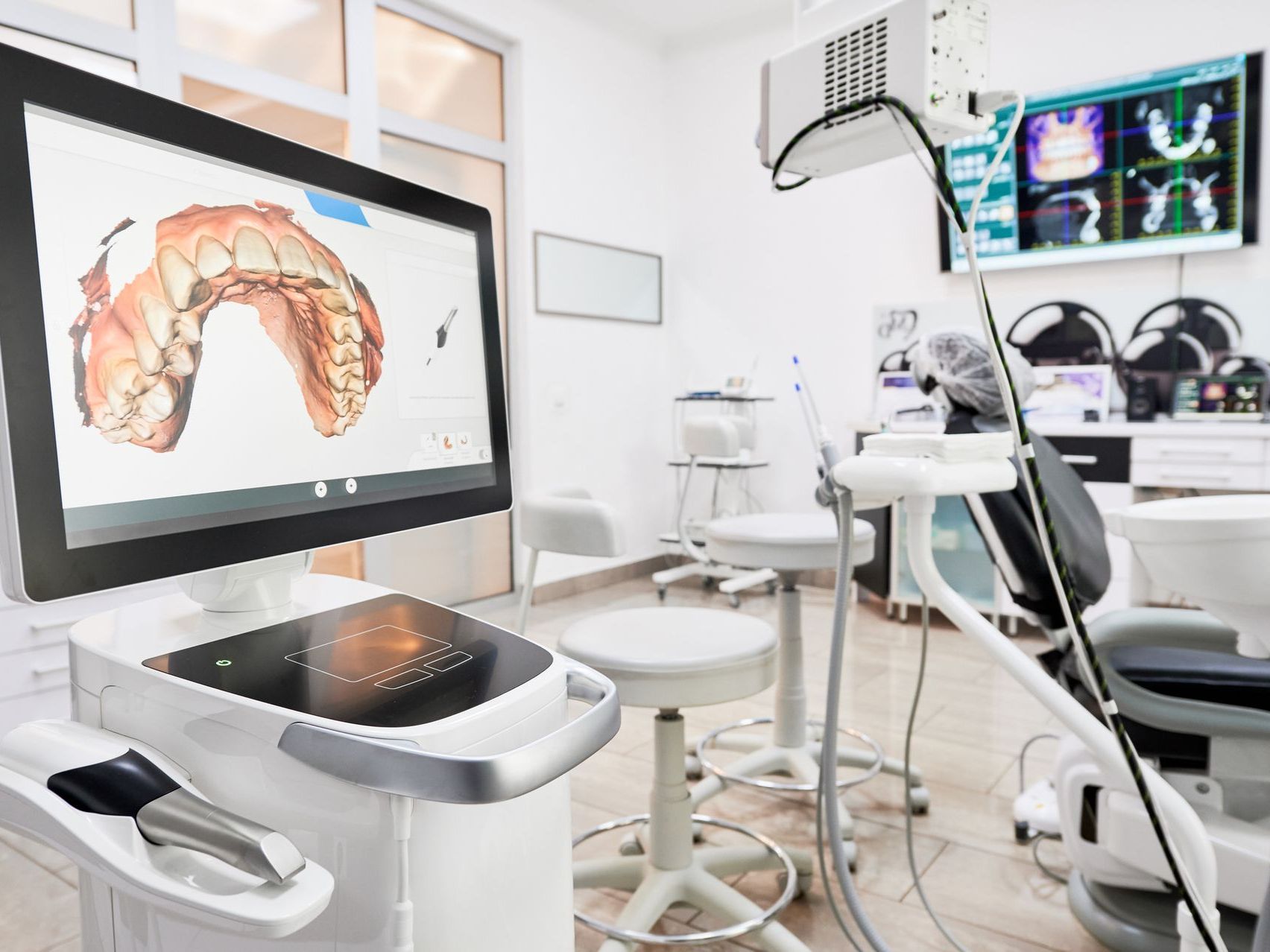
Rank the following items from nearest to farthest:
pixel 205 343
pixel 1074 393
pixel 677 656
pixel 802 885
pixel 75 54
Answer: pixel 205 343, pixel 677 656, pixel 802 885, pixel 75 54, pixel 1074 393

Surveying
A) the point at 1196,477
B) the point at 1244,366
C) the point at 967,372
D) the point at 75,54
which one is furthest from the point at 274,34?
the point at 1244,366

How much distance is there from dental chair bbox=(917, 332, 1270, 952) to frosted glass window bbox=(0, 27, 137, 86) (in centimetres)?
254

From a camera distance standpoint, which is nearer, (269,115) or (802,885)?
(802,885)

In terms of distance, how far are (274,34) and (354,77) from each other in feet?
1.09

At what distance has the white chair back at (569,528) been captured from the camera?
129cm

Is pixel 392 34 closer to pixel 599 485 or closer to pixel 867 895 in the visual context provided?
pixel 599 485

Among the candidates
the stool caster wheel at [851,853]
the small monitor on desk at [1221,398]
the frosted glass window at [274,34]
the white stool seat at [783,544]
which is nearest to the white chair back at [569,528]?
the white stool seat at [783,544]

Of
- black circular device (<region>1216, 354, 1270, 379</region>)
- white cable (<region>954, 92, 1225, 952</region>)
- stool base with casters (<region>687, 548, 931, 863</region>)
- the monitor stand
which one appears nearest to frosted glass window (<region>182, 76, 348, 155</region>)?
stool base with casters (<region>687, 548, 931, 863</region>)

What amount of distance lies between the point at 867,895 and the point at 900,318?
313cm

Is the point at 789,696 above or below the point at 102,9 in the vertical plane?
below

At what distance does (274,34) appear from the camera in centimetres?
318

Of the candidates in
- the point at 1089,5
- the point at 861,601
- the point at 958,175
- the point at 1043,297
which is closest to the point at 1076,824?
the point at 861,601

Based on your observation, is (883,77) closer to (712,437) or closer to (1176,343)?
(712,437)

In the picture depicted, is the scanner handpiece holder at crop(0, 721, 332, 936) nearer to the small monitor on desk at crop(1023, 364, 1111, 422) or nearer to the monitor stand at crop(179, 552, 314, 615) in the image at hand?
the monitor stand at crop(179, 552, 314, 615)
